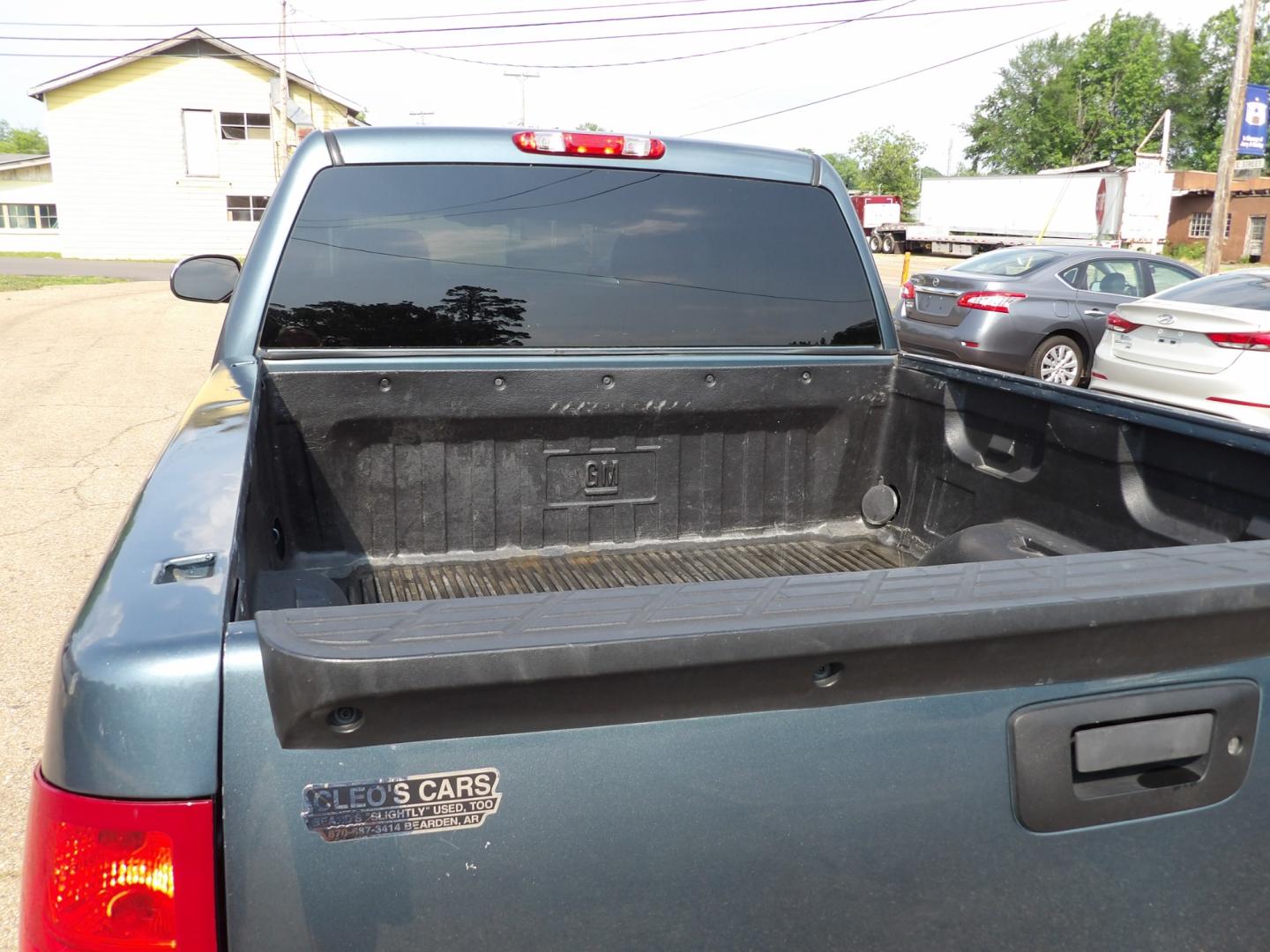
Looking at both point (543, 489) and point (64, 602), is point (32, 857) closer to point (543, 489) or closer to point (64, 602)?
point (543, 489)

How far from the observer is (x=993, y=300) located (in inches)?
473

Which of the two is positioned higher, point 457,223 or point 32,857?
point 457,223

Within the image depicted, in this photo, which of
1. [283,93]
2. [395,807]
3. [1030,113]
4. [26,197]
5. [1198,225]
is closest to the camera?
[395,807]

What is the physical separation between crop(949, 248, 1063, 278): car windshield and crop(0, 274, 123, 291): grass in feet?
65.5

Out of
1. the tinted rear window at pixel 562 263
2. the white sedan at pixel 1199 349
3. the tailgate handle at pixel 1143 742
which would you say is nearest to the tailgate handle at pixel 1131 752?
the tailgate handle at pixel 1143 742

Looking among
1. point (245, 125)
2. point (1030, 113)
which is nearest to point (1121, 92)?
point (1030, 113)

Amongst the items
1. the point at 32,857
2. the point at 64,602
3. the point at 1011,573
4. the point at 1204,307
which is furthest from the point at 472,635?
the point at 1204,307

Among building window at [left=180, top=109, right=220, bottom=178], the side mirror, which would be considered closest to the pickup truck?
the side mirror

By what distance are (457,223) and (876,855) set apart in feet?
7.47

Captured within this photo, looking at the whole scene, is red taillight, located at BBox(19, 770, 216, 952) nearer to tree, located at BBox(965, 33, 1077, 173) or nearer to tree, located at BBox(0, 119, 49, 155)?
tree, located at BBox(965, 33, 1077, 173)

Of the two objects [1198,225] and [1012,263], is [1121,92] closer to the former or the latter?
[1198,225]

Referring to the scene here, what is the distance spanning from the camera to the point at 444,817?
117 centimetres

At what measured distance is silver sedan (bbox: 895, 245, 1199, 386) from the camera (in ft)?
39.4

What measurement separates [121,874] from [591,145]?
2.49m
